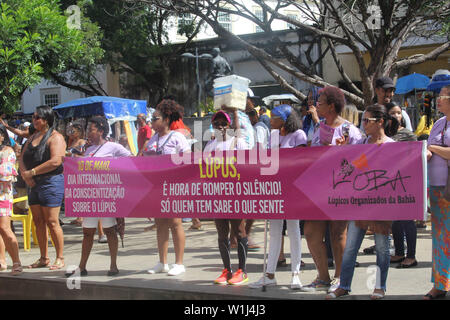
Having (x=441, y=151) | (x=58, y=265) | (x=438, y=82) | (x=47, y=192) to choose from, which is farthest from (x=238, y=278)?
(x=438, y=82)

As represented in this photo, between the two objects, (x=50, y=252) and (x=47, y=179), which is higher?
(x=47, y=179)

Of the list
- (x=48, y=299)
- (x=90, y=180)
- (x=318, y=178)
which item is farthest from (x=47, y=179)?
(x=318, y=178)

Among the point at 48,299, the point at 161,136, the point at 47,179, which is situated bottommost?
the point at 48,299

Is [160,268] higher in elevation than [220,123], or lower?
lower

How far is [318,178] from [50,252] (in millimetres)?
4897

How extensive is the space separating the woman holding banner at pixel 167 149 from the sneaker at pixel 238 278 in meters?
0.83

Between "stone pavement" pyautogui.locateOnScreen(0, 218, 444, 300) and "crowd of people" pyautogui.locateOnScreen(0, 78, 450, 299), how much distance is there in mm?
199

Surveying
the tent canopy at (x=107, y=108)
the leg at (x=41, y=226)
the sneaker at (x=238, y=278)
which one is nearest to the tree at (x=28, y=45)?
the leg at (x=41, y=226)

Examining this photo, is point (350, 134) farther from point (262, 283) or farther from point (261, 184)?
point (262, 283)

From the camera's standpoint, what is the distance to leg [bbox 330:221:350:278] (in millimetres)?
5777

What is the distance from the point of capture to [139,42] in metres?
23.3

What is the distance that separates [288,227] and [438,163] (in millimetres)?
1665
